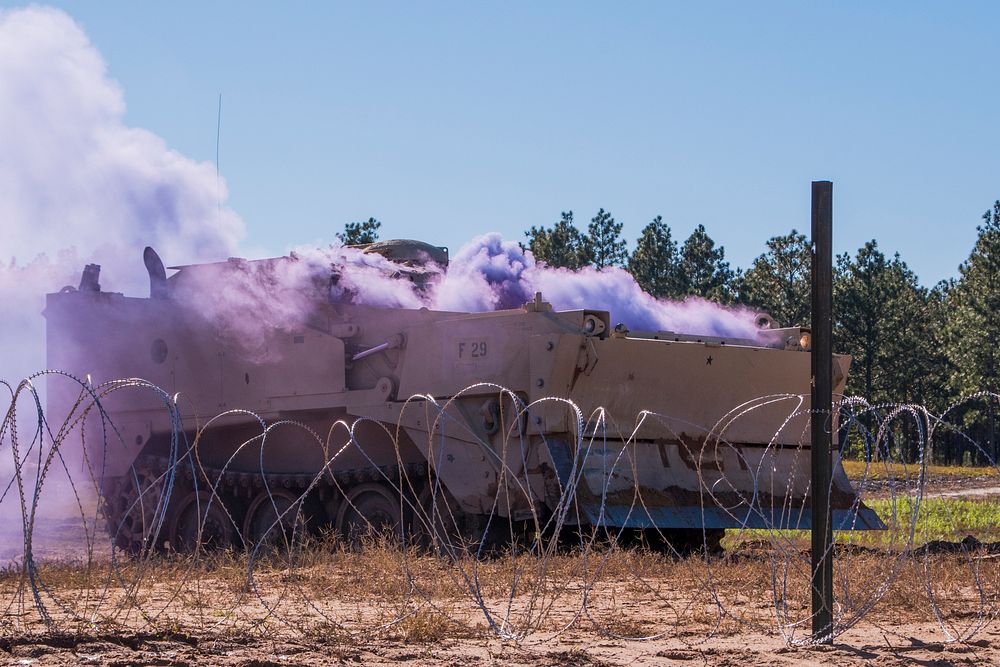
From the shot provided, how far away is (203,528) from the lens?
16.5 m

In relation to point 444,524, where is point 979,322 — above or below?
above

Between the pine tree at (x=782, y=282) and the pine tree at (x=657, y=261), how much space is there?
2792mm

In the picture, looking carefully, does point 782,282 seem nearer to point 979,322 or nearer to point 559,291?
point 979,322

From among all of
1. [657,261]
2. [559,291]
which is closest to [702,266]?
[657,261]

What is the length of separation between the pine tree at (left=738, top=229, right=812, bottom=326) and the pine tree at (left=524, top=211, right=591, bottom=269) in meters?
6.67

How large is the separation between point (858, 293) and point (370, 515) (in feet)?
146

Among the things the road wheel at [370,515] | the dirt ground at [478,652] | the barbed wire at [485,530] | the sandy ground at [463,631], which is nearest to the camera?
the dirt ground at [478,652]

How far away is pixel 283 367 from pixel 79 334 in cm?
363

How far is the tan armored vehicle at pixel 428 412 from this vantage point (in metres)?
13.5

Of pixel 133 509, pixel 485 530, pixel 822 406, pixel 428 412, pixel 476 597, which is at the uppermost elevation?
pixel 822 406

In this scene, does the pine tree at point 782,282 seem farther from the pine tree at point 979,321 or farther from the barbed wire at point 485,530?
the barbed wire at point 485,530

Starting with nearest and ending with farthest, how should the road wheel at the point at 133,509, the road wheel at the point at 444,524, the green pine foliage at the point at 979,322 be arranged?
the road wheel at the point at 444,524 < the road wheel at the point at 133,509 < the green pine foliage at the point at 979,322

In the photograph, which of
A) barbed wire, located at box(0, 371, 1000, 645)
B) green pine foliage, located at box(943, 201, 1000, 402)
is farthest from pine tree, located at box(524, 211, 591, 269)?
barbed wire, located at box(0, 371, 1000, 645)

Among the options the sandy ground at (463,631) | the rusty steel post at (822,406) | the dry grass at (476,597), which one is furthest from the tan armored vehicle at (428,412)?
the rusty steel post at (822,406)
